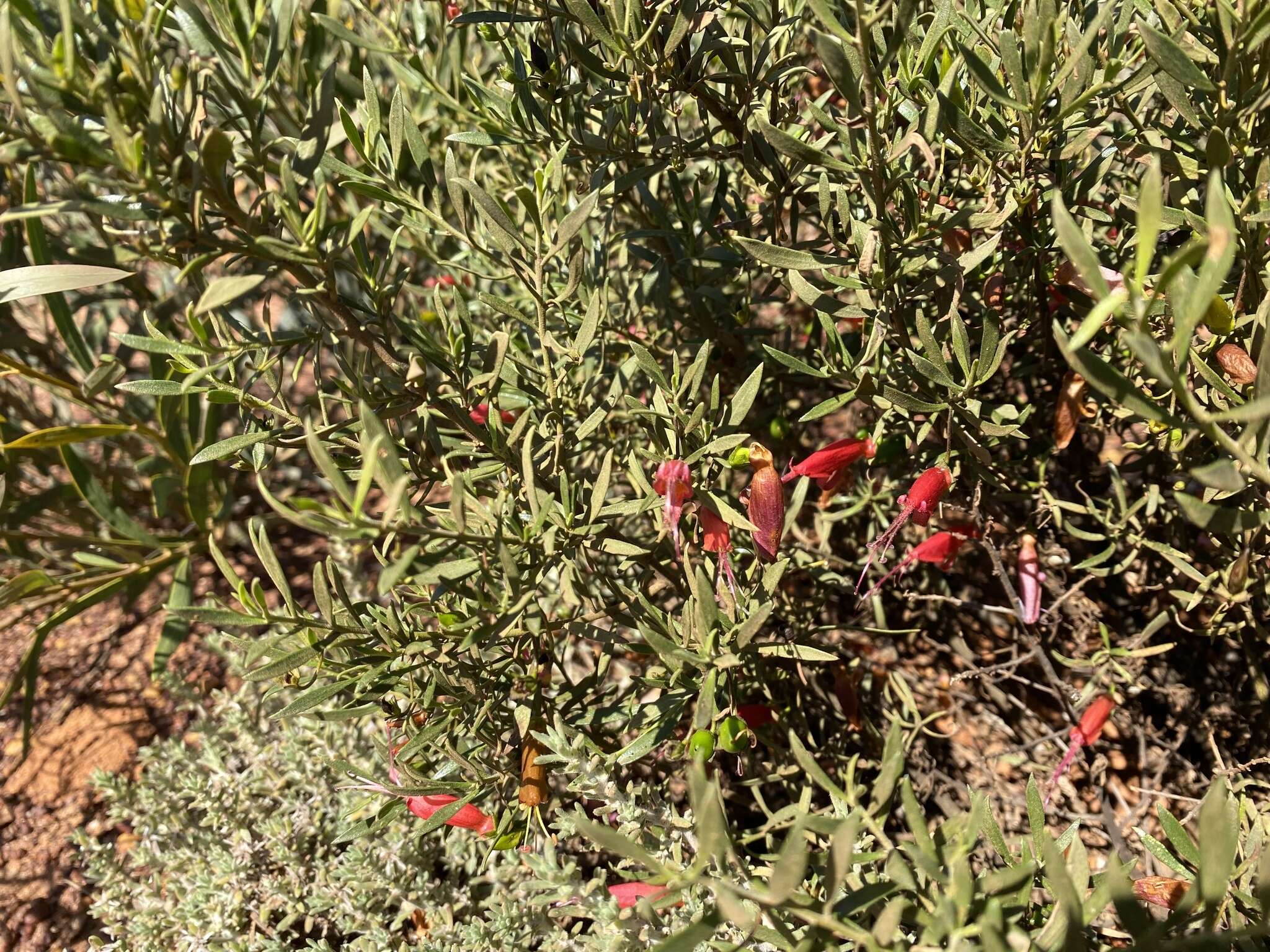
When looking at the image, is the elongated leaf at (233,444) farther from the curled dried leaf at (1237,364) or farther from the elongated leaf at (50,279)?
the curled dried leaf at (1237,364)

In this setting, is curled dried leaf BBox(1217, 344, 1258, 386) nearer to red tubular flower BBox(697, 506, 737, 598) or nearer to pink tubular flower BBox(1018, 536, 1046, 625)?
pink tubular flower BBox(1018, 536, 1046, 625)

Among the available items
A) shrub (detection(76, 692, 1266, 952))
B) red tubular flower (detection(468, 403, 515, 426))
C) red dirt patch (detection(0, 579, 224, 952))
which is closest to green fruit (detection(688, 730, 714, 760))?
shrub (detection(76, 692, 1266, 952))

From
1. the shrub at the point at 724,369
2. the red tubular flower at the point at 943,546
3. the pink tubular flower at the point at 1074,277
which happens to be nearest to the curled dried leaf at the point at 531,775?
the shrub at the point at 724,369

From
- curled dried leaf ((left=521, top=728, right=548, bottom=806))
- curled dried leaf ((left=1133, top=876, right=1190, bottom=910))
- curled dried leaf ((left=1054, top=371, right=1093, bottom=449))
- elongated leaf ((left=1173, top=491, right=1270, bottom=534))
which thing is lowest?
curled dried leaf ((left=1133, top=876, right=1190, bottom=910))

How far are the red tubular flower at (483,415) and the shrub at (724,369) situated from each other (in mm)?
14

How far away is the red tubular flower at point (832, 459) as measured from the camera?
120 cm

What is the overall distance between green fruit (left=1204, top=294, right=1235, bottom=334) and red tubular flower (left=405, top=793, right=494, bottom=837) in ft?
3.39

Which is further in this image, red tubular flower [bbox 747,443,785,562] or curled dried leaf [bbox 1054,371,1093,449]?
curled dried leaf [bbox 1054,371,1093,449]

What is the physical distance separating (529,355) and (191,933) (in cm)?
114

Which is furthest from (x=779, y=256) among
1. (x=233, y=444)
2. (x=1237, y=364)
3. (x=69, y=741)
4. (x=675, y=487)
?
(x=69, y=741)

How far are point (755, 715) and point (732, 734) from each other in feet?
0.67

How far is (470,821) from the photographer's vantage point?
1174 millimetres

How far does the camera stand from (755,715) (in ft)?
4.22

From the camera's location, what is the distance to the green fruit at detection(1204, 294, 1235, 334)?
0.87 metres
